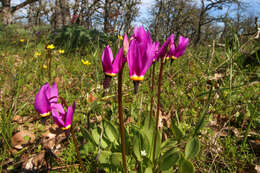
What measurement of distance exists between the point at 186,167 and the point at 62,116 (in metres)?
0.68

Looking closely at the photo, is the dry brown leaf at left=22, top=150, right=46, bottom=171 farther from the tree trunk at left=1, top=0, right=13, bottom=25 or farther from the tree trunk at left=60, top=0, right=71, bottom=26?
Answer: the tree trunk at left=1, top=0, right=13, bottom=25

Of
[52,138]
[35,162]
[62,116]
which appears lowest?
[35,162]

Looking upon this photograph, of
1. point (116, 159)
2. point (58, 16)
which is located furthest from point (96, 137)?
point (58, 16)

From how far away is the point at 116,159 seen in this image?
962 mm

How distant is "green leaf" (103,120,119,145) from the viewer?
1.17 meters

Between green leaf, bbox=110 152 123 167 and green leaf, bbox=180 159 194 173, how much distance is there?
13.3 inches

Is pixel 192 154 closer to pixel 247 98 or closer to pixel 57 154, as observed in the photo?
pixel 57 154

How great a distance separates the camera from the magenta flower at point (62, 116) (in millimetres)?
792

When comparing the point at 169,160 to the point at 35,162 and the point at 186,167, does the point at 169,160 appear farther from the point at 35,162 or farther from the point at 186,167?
the point at 35,162

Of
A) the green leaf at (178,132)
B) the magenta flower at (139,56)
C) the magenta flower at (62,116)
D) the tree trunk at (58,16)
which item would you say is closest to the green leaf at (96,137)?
the magenta flower at (62,116)

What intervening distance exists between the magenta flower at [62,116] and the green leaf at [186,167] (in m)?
0.62

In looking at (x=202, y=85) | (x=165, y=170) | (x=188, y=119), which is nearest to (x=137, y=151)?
(x=165, y=170)

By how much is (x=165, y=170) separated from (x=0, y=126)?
4.18ft

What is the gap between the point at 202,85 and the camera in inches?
87.2
